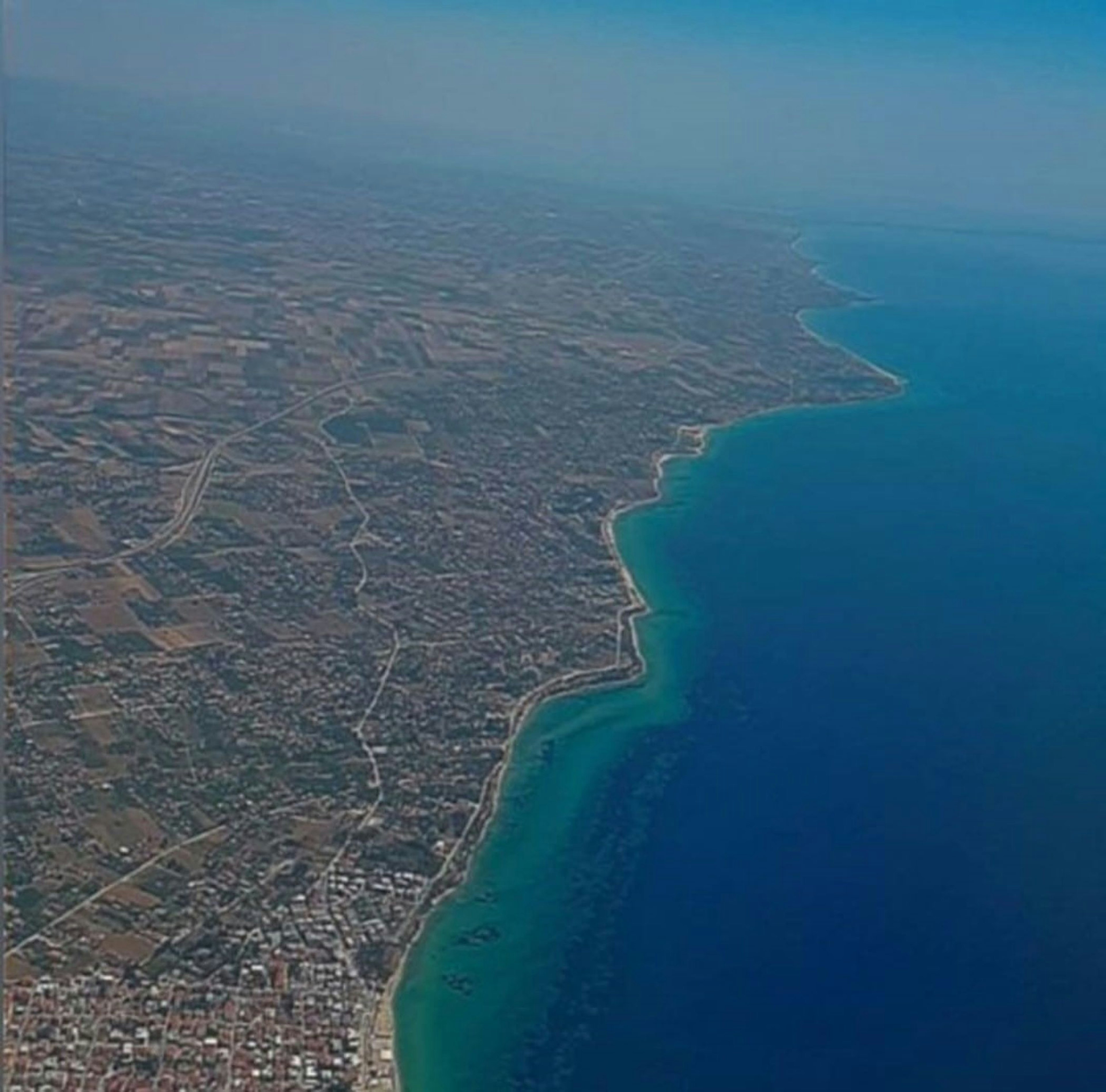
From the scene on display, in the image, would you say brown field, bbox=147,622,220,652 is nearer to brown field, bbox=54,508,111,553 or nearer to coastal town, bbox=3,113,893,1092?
coastal town, bbox=3,113,893,1092

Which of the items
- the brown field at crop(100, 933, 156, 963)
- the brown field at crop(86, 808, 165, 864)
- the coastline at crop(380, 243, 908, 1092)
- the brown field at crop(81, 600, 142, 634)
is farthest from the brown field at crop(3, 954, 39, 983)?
the brown field at crop(81, 600, 142, 634)

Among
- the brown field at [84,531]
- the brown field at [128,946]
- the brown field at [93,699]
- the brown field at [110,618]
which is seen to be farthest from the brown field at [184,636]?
the brown field at [128,946]

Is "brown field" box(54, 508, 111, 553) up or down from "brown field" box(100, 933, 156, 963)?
up

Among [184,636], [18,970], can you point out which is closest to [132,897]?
[18,970]

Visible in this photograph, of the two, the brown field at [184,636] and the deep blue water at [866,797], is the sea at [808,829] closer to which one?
the deep blue water at [866,797]

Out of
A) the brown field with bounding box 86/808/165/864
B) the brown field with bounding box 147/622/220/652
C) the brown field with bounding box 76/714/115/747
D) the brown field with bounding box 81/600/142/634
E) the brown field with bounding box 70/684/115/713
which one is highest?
the brown field with bounding box 81/600/142/634

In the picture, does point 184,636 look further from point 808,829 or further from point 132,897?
point 808,829
